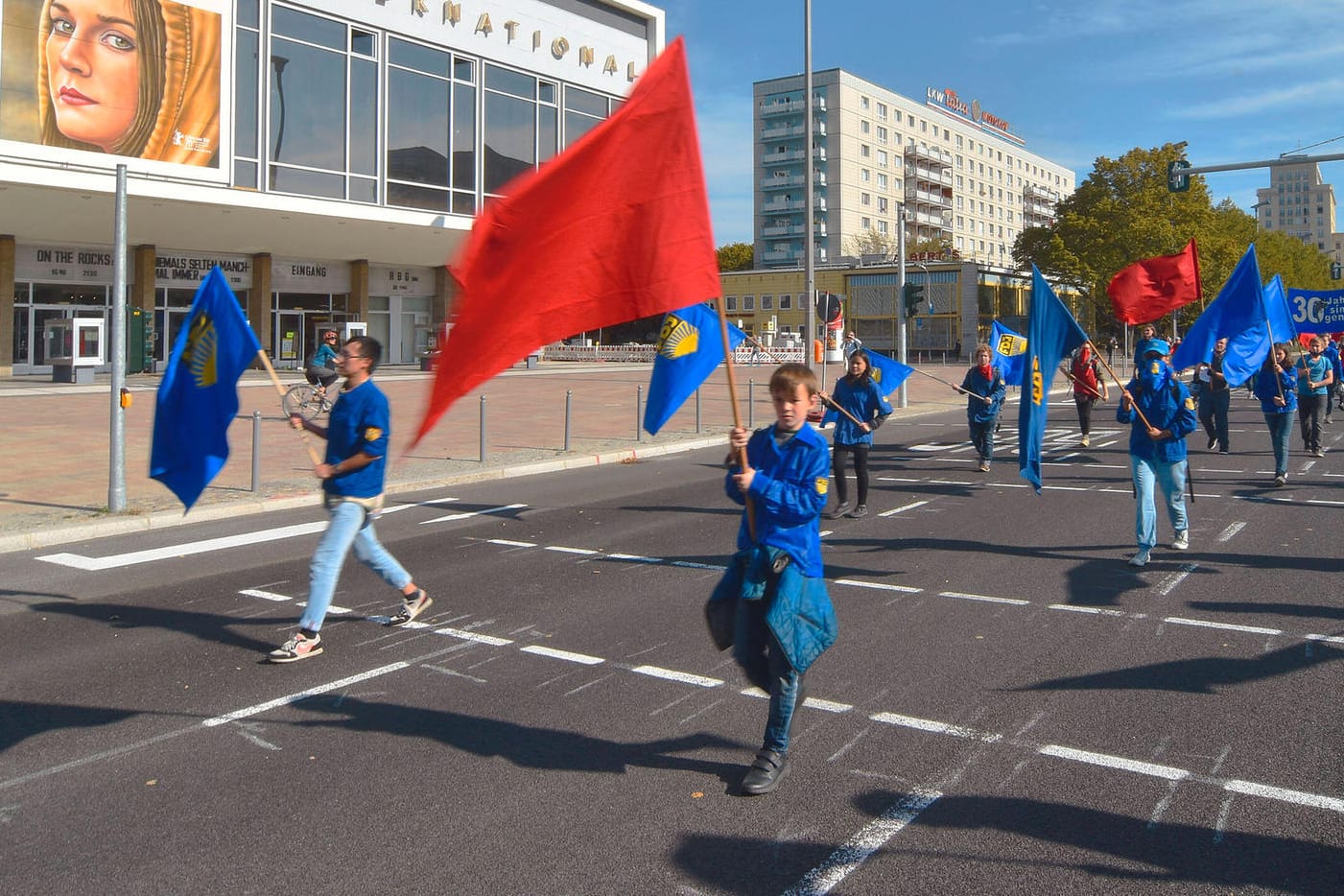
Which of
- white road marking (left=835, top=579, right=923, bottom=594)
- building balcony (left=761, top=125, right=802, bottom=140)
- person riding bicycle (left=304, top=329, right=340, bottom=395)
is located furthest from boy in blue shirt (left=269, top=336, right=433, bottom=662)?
building balcony (left=761, top=125, right=802, bottom=140)

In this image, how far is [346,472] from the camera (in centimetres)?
635

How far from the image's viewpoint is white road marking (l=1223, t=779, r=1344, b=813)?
418cm

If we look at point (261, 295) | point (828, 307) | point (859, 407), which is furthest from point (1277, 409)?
point (261, 295)

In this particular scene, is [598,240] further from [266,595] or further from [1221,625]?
[1221,625]

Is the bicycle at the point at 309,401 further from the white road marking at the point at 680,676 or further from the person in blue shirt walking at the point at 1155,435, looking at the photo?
the white road marking at the point at 680,676

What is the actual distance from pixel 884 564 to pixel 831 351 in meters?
47.3

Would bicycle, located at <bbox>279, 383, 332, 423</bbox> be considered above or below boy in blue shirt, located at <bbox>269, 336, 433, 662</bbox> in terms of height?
above

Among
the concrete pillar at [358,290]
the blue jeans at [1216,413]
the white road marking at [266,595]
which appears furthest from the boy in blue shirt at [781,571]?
the concrete pillar at [358,290]

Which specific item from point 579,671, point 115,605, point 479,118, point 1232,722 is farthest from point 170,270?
point 1232,722

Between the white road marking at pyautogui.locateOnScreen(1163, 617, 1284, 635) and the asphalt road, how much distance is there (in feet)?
0.38

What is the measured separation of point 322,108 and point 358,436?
31629mm

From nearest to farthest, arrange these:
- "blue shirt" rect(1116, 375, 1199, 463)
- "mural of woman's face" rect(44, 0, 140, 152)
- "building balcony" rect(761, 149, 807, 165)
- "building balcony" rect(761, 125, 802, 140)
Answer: "blue shirt" rect(1116, 375, 1199, 463) < "mural of woman's face" rect(44, 0, 140, 152) < "building balcony" rect(761, 125, 802, 140) < "building balcony" rect(761, 149, 807, 165)

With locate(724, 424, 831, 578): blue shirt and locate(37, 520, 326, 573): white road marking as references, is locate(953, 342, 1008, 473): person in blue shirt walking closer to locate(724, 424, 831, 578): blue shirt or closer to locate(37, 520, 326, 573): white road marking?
locate(37, 520, 326, 573): white road marking

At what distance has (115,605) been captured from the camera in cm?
759
